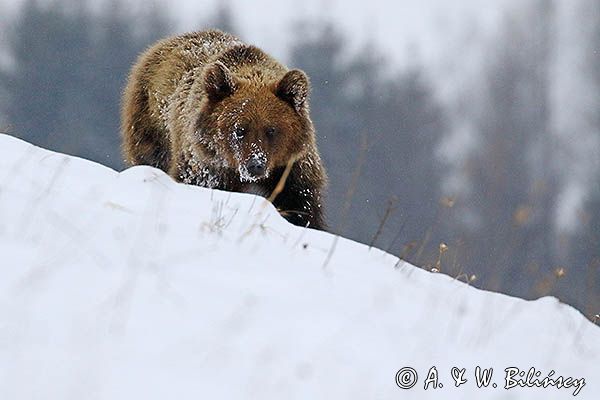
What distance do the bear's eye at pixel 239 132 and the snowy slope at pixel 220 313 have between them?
363 cm

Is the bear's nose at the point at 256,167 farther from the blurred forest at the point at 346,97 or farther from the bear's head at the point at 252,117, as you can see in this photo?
the blurred forest at the point at 346,97

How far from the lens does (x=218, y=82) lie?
8.52 metres

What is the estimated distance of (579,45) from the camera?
36406 millimetres

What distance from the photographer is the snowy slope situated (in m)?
2.91

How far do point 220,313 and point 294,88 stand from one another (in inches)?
216

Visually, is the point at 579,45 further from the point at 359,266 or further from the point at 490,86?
the point at 359,266

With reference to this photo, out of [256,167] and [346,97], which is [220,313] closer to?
[256,167]

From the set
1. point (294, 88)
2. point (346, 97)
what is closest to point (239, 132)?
point (294, 88)

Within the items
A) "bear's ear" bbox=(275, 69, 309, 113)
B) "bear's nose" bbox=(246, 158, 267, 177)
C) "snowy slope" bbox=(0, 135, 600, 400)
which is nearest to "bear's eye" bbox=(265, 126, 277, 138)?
"bear's ear" bbox=(275, 69, 309, 113)

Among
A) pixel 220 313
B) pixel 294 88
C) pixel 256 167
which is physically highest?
pixel 220 313

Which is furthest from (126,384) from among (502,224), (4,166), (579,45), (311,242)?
(579,45)

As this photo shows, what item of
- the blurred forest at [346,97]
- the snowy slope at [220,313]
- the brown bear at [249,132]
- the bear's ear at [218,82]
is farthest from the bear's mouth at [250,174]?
the snowy slope at [220,313]

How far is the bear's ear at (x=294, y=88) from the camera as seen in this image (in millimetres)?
8516

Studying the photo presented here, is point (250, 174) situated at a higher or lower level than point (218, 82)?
lower
